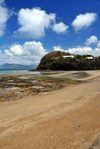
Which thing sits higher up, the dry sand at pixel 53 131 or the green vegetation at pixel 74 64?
the green vegetation at pixel 74 64

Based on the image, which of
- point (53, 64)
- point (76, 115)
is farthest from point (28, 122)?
point (53, 64)

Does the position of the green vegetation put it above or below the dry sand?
above

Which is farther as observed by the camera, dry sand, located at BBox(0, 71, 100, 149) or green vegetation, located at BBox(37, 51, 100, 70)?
green vegetation, located at BBox(37, 51, 100, 70)

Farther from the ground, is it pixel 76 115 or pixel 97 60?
pixel 97 60

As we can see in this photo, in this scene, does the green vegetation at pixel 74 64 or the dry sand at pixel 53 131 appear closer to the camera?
the dry sand at pixel 53 131

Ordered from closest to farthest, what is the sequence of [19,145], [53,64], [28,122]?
[19,145]
[28,122]
[53,64]

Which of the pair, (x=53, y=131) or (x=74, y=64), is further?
(x=74, y=64)

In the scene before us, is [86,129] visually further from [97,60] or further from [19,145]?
[97,60]

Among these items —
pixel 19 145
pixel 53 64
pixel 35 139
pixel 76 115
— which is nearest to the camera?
pixel 19 145

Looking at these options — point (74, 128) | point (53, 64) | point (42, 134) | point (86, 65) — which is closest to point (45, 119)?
point (42, 134)

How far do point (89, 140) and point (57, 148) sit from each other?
80 centimetres

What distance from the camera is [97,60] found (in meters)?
51.0

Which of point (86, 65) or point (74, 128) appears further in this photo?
point (86, 65)

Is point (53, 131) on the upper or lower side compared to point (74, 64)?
lower
